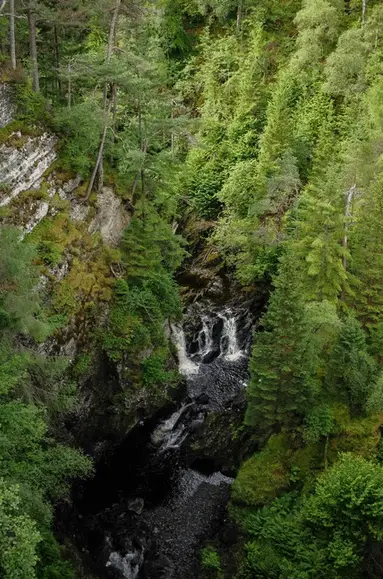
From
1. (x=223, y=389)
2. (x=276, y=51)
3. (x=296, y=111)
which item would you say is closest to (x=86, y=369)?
(x=223, y=389)

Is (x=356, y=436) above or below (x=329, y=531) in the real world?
below

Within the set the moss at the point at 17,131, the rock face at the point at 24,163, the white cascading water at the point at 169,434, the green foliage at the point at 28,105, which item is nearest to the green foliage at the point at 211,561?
the white cascading water at the point at 169,434

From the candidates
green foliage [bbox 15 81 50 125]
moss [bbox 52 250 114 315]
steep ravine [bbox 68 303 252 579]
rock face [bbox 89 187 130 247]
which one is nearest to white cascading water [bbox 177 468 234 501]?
steep ravine [bbox 68 303 252 579]

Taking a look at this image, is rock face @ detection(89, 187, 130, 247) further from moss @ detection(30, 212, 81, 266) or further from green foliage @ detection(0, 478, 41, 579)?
green foliage @ detection(0, 478, 41, 579)

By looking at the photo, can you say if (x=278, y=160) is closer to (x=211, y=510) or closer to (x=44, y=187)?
(x=44, y=187)

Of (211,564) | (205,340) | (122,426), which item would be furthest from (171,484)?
(205,340)

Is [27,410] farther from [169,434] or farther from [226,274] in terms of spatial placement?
[226,274]

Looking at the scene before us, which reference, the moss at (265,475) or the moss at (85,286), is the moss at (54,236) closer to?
the moss at (85,286)
